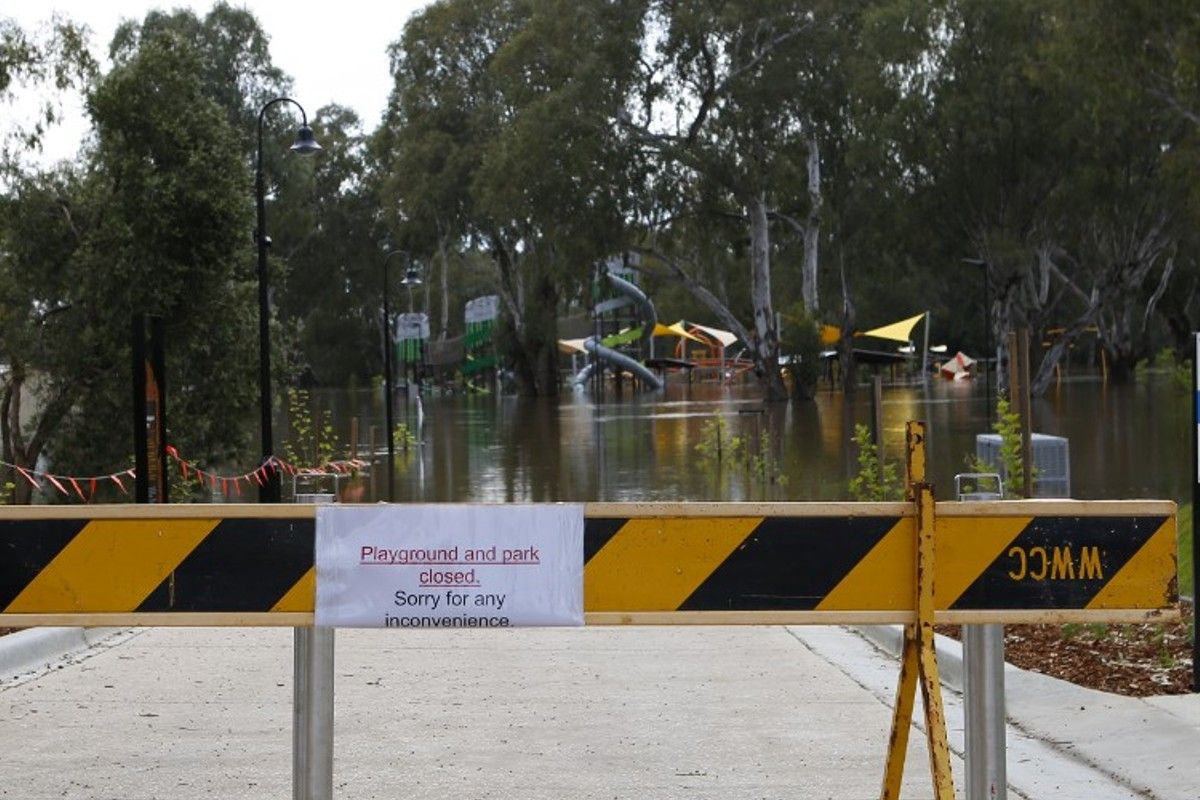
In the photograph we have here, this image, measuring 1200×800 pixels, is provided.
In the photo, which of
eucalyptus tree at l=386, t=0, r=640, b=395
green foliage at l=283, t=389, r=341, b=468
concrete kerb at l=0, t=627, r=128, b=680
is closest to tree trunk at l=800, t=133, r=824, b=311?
eucalyptus tree at l=386, t=0, r=640, b=395

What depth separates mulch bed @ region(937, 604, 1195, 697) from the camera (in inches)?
361

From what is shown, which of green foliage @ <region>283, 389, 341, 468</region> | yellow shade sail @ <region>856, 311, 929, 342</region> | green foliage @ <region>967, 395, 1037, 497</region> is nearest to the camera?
green foliage @ <region>967, 395, 1037, 497</region>

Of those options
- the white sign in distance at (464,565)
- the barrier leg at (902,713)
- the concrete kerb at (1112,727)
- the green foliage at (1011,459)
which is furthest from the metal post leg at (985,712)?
the green foliage at (1011,459)

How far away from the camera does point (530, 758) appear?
7680 millimetres

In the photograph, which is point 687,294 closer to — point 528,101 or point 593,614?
point 528,101

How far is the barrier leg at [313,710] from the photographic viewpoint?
5.72 meters

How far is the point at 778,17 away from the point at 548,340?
30450 mm

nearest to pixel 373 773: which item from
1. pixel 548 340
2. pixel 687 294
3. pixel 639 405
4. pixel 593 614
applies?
pixel 593 614

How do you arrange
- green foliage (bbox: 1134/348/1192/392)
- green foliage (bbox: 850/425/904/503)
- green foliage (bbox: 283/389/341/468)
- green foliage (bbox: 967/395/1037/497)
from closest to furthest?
1. green foliage (bbox: 967/395/1037/497)
2. green foliage (bbox: 850/425/904/503)
3. green foliage (bbox: 283/389/341/468)
4. green foliage (bbox: 1134/348/1192/392)

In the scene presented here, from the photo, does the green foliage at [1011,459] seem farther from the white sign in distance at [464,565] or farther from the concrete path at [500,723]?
the white sign in distance at [464,565]

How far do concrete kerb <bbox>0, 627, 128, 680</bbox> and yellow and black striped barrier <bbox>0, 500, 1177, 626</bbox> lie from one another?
429 centimetres

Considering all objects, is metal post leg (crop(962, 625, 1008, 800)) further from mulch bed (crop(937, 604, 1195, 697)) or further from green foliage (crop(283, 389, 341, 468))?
green foliage (crop(283, 389, 341, 468))

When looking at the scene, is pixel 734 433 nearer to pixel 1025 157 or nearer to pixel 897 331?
pixel 1025 157

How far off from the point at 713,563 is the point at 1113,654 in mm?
5264
